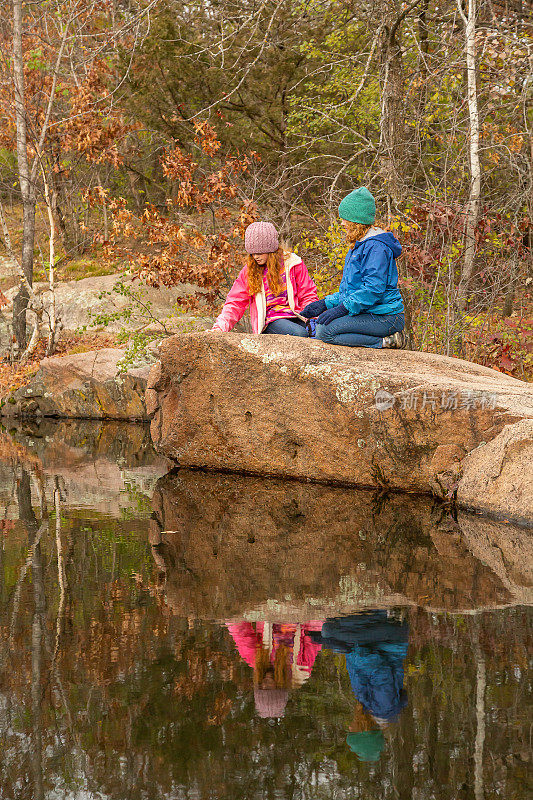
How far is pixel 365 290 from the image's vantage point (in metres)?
7.30

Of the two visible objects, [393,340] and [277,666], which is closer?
[277,666]

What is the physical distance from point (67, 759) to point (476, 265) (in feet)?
32.1

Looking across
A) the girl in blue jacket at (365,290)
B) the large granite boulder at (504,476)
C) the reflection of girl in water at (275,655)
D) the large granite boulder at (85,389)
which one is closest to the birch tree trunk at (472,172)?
the girl in blue jacket at (365,290)

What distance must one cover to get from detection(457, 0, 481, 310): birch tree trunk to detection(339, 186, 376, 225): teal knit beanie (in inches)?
119

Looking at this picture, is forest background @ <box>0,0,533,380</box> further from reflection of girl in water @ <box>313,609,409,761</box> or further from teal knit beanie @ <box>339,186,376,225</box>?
reflection of girl in water @ <box>313,609,409,761</box>

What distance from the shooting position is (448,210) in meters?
9.80

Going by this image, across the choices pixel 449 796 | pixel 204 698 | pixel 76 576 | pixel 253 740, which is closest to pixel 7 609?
pixel 76 576

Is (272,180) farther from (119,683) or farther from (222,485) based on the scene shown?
(119,683)

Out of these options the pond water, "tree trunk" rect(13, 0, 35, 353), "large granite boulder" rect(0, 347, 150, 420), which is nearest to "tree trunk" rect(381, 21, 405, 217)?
the pond water

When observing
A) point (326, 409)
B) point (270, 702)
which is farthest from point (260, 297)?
point (270, 702)

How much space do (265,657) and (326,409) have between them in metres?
3.94

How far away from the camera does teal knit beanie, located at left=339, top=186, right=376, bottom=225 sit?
7223 millimetres

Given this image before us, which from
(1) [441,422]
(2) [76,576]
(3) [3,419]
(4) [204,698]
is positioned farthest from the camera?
(3) [3,419]

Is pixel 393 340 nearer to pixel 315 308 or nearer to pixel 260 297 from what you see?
pixel 315 308
